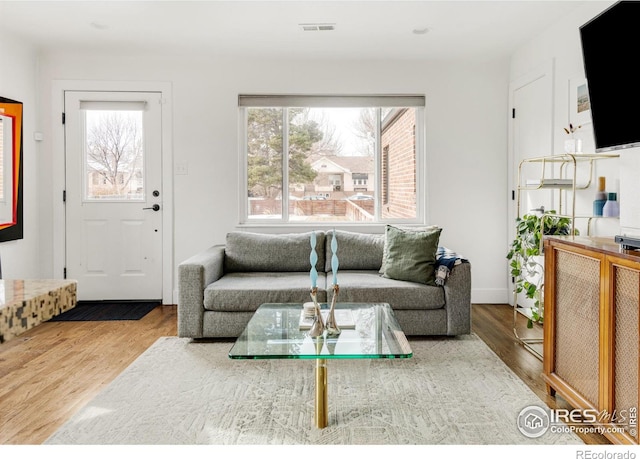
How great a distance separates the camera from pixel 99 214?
4.48 metres

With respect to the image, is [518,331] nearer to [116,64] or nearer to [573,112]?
[573,112]

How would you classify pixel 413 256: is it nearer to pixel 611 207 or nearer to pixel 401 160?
pixel 611 207

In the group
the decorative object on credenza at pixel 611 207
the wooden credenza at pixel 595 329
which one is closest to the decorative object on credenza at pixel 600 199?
the decorative object on credenza at pixel 611 207

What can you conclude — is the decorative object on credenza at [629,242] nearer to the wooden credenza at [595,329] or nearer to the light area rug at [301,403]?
the wooden credenza at [595,329]

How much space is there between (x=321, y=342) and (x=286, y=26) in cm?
255

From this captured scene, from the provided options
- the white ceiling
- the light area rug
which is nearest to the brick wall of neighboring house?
the white ceiling

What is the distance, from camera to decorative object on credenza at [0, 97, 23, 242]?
385 cm

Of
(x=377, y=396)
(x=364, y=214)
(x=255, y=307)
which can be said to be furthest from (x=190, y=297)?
(x=364, y=214)

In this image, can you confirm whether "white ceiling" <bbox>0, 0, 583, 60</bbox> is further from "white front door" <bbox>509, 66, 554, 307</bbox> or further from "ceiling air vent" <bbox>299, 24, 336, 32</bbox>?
"white front door" <bbox>509, 66, 554, 307</bbox>

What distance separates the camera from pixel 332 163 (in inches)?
180

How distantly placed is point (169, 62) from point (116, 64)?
481 mm

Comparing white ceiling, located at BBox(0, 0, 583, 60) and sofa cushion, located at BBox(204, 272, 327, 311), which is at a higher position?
white ceiling, located at BBox(0, 0, 583, 60)

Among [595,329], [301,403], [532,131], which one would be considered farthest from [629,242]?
[532,131]

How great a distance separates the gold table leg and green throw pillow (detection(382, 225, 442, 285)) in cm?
149
